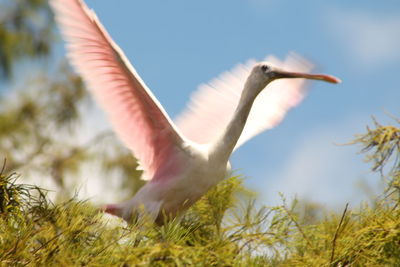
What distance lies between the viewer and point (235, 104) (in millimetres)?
2785

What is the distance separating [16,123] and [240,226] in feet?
11.8

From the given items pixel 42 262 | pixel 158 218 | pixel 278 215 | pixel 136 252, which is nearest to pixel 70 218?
pixel 42 262

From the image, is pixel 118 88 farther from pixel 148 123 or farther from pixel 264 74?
pixel 264 74

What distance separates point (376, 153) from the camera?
1.54 m

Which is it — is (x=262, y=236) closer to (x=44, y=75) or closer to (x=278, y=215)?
(x=278, y=215)

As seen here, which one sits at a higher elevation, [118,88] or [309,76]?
[309,76]

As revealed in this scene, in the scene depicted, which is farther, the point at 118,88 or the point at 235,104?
the point at 235,104

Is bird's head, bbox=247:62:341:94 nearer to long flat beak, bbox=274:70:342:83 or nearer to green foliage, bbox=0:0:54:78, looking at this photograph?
long flat beak, bbox=274:70:342:83

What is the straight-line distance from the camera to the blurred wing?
2697 mm

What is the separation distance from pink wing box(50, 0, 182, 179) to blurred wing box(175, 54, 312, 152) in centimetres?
32

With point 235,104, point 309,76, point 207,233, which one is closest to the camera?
point 207,233

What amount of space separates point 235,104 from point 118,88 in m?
0.65

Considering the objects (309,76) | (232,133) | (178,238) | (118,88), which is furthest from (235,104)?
(178,238)

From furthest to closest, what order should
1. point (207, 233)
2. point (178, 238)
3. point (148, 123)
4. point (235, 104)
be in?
point (235, 104) → point (148, 123) → point (207, 233) → point (178, 238)
